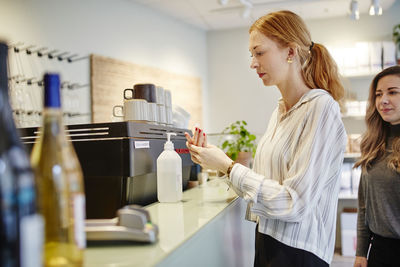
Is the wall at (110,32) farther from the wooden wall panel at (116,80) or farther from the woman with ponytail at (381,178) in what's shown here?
the woman with ponytail at (381,178)

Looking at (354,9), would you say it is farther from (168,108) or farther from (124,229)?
(124,229)

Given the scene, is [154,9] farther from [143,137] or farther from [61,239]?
[61,239]

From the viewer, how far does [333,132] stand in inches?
40.7

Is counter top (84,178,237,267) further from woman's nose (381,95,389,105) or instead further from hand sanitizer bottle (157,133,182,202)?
woman's nose (381,95,389,105)

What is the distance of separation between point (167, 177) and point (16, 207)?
2.77 ft

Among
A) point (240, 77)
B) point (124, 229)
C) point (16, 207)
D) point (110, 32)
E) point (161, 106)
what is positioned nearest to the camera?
point (16, 207)

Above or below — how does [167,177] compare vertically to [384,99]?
below

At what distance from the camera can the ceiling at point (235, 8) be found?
419 cm

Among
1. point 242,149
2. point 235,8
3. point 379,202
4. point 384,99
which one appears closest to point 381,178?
point 379,202

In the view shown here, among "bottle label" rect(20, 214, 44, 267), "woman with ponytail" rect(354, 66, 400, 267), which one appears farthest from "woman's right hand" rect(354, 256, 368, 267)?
"bottle label" rect(20, 214, 44, 267)

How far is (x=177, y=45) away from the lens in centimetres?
476

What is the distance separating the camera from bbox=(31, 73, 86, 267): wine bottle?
523mm

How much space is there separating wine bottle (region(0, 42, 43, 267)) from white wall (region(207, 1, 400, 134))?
4.67 metres

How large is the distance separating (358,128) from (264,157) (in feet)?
12.4
